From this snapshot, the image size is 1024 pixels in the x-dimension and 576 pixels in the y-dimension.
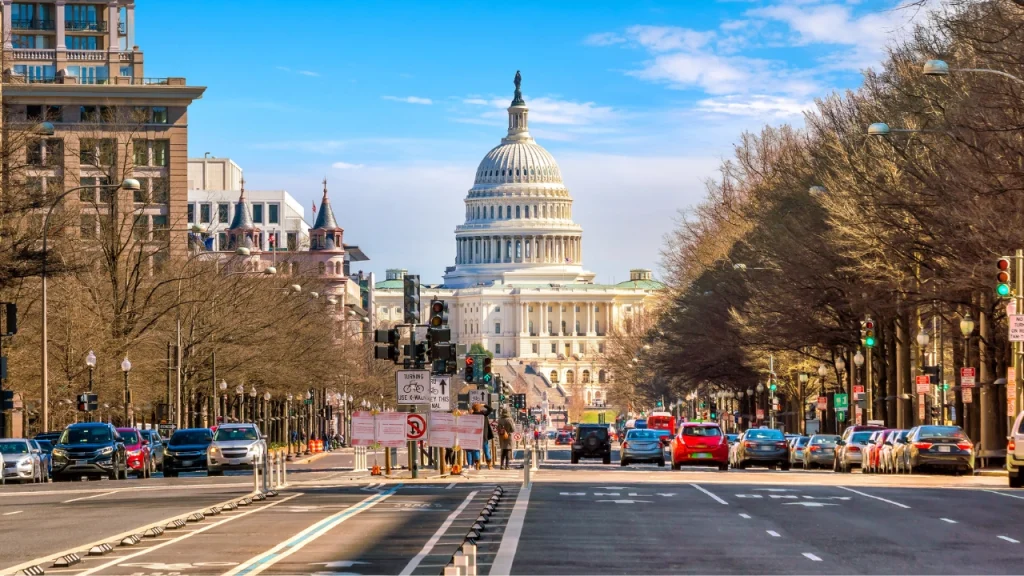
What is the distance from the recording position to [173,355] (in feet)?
235

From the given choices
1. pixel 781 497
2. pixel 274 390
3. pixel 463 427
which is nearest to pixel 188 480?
pixel 463 427

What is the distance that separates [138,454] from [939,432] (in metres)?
21.4

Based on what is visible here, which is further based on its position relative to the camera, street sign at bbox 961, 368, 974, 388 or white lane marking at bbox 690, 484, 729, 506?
street sign at bbox 961, 368, 974, 388

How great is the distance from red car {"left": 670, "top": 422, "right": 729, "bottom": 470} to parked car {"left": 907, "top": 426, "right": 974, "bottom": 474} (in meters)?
10.8

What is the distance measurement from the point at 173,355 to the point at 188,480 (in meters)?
27.7

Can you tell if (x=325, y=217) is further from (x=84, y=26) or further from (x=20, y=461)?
(x=20, y=461)

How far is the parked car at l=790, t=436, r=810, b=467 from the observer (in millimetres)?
63562

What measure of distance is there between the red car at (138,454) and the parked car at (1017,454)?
2404 cm

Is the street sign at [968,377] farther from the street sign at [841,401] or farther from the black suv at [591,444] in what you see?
the street sign at [841,401]

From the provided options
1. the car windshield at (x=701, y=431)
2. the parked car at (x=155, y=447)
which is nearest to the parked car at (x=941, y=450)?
the car windshield at (x=701, y=431)

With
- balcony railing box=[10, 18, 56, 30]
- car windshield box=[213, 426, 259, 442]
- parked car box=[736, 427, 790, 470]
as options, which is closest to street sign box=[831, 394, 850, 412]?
parked car box=[736, 427, 790, 470]

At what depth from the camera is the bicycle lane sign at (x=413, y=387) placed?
132ft

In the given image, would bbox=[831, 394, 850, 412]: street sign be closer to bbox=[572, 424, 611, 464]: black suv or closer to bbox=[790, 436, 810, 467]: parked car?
bbox=[790, 436, 810, 467]: parked car

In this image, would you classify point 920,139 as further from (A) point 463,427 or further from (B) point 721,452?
(A) point 463,427
